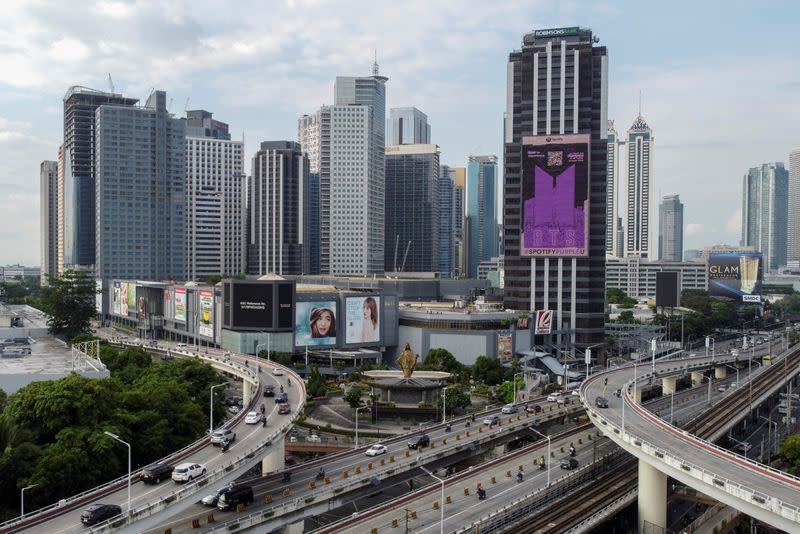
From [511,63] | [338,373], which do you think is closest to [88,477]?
[338,373]

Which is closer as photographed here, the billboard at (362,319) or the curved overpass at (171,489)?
the curved overpass at (171,489)

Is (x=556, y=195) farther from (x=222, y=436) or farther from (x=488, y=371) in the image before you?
(x=222, y=436)

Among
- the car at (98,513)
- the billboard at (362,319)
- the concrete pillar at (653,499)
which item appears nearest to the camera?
the car at (98,513)

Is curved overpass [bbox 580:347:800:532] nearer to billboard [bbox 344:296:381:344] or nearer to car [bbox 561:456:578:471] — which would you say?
car [bbox 561:456:578:471]

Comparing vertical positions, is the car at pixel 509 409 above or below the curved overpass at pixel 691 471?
below

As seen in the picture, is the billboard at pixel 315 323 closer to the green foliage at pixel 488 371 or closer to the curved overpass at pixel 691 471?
the green foliage at pixel 488 371

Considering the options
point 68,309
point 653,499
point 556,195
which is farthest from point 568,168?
point 68,309

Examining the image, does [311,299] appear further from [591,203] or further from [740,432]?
[740,432]

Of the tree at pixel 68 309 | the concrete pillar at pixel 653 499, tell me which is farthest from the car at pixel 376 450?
the tree at pixel 68 309
